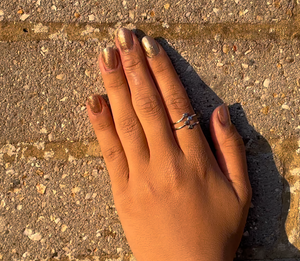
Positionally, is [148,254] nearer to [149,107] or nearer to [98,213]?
[98,213]

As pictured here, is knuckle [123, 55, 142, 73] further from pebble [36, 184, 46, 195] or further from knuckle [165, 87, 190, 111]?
pebble [36, 184, 46, 195]

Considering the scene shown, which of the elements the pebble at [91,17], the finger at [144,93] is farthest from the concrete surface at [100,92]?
the finger at [144,93]

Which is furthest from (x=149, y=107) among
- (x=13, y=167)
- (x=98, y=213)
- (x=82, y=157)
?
(x=13, y=167)

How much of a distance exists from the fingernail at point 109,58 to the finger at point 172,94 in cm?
12

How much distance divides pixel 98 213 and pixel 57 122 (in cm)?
41

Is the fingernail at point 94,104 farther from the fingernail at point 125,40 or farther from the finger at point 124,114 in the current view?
the fingernail at point 125,40

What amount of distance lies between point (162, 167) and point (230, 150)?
0.92 feet

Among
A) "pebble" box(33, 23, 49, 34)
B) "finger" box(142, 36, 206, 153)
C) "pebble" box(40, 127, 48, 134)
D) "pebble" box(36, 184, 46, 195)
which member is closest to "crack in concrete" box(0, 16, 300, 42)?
"pebble" box(33, 23, 49, 34)

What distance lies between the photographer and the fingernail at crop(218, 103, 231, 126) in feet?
4.34

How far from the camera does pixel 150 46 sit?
4.20 feet

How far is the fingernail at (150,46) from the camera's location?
4.20 feet

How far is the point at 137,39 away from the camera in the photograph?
1.30 m

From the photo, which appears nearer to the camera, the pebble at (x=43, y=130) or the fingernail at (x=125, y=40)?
the fingernail at (x=125, y=40)

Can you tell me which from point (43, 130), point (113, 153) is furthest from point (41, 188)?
point (113, 153)
